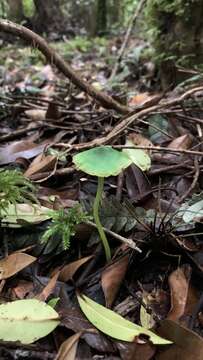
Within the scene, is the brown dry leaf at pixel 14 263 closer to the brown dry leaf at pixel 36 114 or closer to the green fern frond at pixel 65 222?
the green fern frond at pixel 65 222

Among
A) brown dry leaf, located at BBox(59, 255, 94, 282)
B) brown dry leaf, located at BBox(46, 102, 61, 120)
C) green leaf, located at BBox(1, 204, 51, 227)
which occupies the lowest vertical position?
brown dry leaf, located at BBox(59, 255, 94, 282)

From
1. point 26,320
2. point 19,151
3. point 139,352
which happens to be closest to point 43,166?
point 19,151

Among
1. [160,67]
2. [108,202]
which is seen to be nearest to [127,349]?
[108,202]

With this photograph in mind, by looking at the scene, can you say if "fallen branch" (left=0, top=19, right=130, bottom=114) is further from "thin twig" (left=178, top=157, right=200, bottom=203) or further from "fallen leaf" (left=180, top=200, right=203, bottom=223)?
"fallen leaf" (left=180, top=200, right=203, bottom=223)

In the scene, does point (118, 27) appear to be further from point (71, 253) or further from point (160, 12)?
point (71, 253)

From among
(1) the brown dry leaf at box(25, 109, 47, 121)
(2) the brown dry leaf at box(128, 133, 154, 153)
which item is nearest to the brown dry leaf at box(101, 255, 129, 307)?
(2) the brown dry leaf at box(128, 133, 154, 153)

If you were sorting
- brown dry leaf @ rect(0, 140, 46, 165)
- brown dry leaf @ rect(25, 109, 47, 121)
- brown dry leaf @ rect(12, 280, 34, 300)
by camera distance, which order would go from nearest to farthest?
brown dry leaf @ rect(12, 280, 34, 300) < brown dry leaf @ rect(0, 140, 46, 165) < brown dry leaf @ rect(25, 109, 47, 121)

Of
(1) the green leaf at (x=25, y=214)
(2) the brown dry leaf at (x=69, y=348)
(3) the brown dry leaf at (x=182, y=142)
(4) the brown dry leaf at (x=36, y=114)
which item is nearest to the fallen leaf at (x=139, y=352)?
(2) the brown dry leaf at (x=69, y=348)
